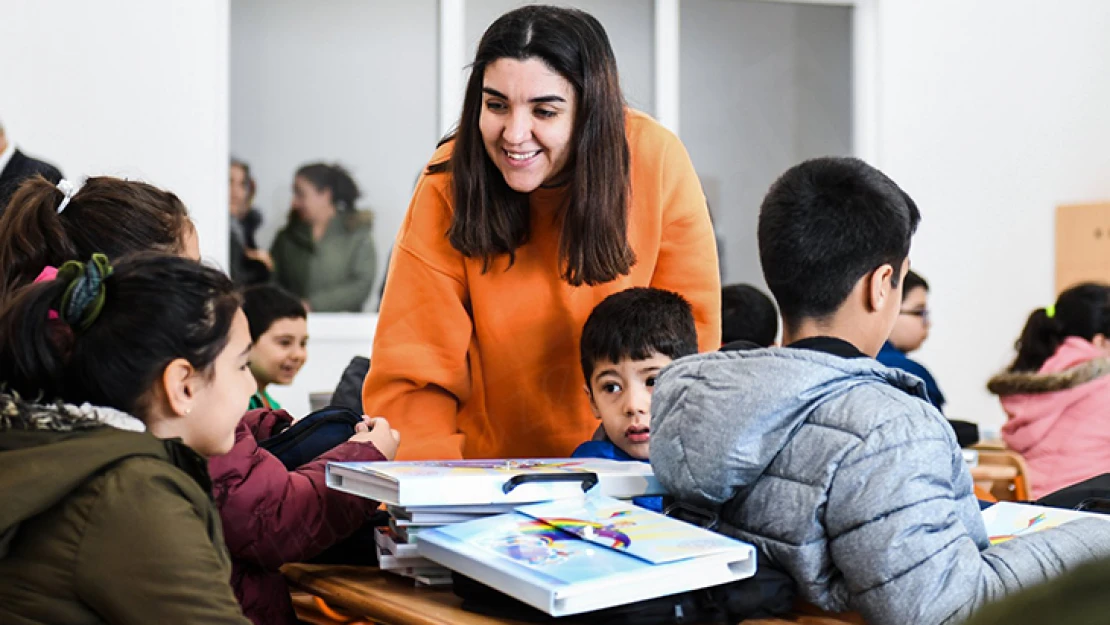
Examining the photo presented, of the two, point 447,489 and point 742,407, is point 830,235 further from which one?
point 447,489

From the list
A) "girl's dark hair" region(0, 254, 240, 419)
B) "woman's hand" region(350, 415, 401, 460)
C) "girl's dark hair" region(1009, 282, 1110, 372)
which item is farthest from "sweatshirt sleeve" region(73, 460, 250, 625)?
"girl's dark hair" region(1009, 282, 1110, 372)

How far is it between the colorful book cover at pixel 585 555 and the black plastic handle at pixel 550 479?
36 mm

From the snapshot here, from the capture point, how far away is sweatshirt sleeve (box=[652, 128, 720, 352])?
213cm

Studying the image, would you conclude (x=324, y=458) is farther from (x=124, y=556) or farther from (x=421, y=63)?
(x=421, y=63)

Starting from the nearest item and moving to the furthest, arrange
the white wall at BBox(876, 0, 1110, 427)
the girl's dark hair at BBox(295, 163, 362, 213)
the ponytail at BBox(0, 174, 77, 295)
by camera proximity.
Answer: the ponytail at BBox(0, 174, 77, 295) → the girl's dark hair at BBox(295, 163, 362, 213) → the white wall at BBox(876, 0, 1110, 427)

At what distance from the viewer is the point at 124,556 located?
125cm

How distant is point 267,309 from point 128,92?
5.99 ft

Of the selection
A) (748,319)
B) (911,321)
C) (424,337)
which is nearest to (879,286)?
(424,337)

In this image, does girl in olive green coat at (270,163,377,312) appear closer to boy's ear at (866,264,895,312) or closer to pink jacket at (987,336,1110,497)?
pink jacket at (987,336,1110,497)

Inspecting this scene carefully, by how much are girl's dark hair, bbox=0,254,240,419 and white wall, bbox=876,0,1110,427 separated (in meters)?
5.80

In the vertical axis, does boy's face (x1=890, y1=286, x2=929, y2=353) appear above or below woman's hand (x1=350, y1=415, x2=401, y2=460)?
above

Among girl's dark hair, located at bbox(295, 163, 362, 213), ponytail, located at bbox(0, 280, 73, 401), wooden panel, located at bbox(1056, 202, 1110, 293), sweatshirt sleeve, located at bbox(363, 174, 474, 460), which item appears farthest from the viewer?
wooden panel, located at bbox(1056, 202, 1110, 293)

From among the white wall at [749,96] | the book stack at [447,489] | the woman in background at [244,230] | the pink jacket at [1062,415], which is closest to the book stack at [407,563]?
the book stack at [447,489]

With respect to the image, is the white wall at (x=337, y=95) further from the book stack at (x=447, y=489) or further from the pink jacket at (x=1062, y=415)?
the book stack at (x=447, y=489)
